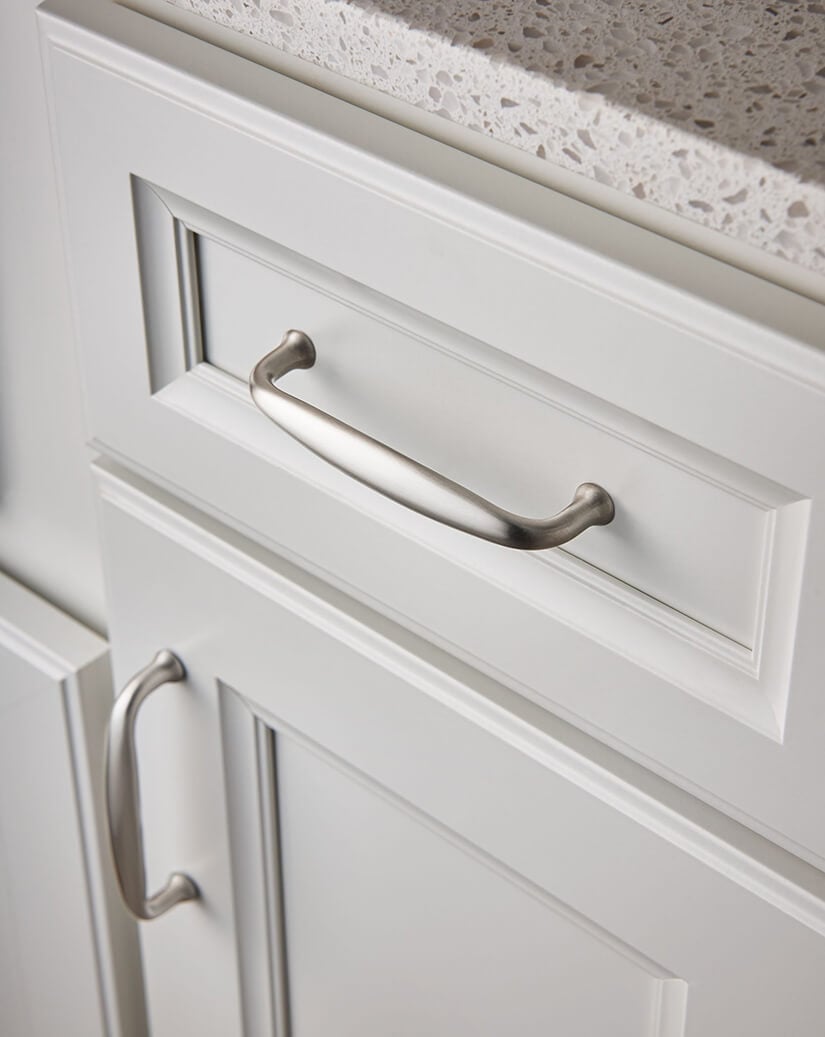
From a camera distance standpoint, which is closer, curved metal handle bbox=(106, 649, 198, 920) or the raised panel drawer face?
the raised panel drawer face

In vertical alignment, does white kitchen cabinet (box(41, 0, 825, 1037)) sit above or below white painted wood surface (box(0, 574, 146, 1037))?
above

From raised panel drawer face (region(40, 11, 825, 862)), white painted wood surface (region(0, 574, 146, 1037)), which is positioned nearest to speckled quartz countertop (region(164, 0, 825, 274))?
raised panel drawer face (region(40, 11, 825, 862))

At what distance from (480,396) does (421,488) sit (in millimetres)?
42

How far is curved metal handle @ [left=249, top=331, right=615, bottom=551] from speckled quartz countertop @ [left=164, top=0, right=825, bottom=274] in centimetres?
9

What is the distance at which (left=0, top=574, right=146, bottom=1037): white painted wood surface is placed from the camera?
674 mm

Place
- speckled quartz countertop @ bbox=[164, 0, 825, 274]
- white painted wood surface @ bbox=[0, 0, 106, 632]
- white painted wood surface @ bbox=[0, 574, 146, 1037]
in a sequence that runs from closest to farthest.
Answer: speckled quartz countertop @ bbox=[164, 0, 825, 274], white painted wood surface @ bbox=[0, 0, 106, 632], white painted wood surface @ bbox=[0, 574, 146, 1037]

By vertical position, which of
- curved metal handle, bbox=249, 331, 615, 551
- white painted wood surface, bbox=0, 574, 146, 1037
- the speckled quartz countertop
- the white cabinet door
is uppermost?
the speckled quartz countertop

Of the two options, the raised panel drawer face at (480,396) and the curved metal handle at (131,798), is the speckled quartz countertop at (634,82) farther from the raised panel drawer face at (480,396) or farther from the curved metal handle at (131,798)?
the curved metal handle at (131,798)

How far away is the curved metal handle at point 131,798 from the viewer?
536 millimetres

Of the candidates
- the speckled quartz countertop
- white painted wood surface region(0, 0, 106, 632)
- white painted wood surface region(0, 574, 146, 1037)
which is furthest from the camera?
white painted wood surface region(0, 574, 146, 1037)

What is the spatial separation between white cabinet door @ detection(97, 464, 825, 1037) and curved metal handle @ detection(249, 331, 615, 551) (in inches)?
3.2

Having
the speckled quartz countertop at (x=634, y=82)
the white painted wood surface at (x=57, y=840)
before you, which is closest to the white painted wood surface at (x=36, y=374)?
the white painted wood surface at (x=57, y=840)

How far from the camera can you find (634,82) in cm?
33

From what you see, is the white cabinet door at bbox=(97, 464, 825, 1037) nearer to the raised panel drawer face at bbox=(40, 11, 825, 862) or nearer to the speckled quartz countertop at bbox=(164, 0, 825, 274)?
the raised panel drawer face at bbox=(40, 11, 825, 862)
